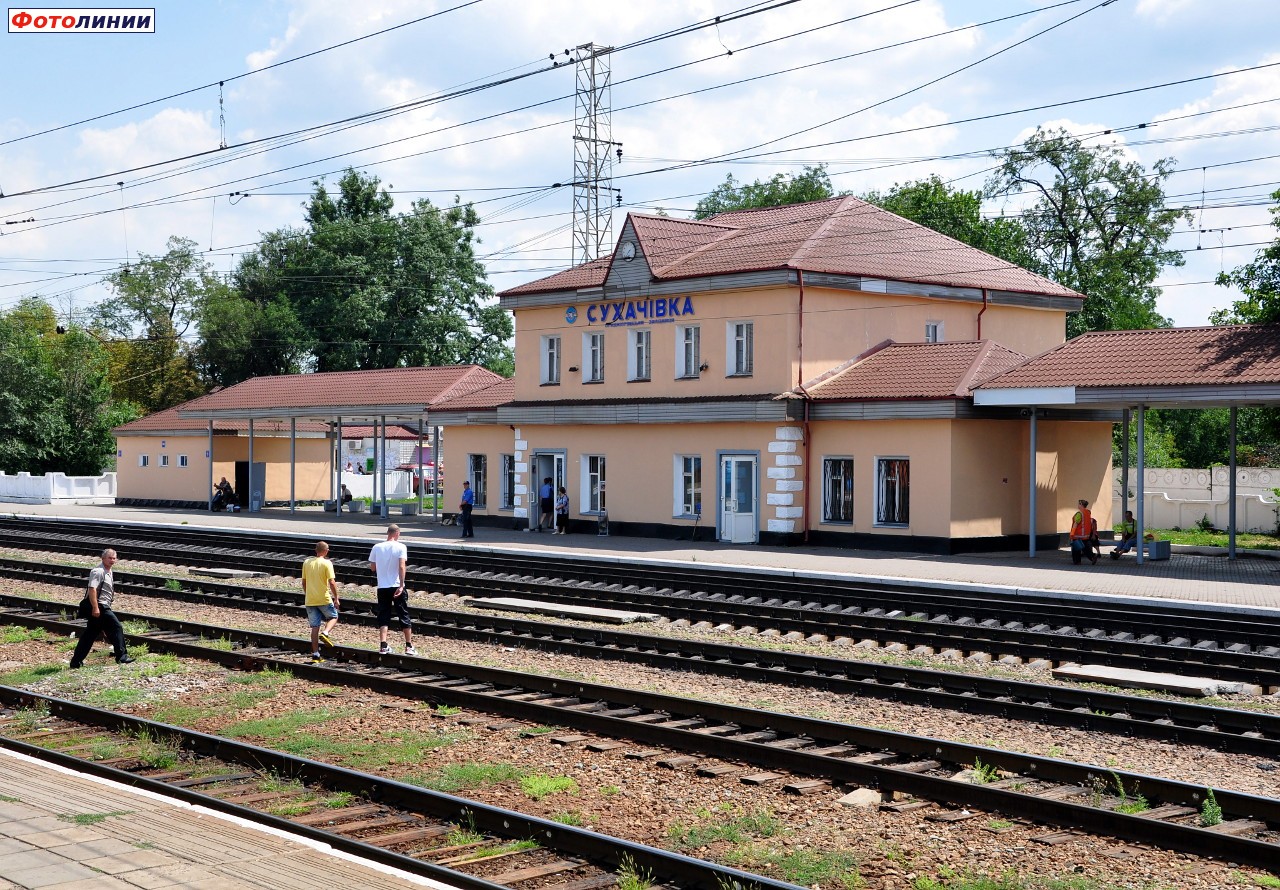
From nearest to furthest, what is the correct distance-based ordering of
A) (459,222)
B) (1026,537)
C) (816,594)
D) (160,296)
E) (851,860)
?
(851,860) < (816,594) < (1026,537) < (459,222) < (160,296)

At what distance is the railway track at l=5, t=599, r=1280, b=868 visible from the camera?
29.1 feet

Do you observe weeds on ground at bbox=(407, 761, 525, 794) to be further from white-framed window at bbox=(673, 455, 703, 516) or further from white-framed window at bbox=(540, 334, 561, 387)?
white-framed window at bbox=(540, 334, 561, 387)

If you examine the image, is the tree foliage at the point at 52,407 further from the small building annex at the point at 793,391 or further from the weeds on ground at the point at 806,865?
the weeds on ground at the point at 806,865

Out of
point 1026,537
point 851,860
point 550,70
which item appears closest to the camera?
point 851,860

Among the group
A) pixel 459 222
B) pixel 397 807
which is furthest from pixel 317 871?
pixel 459 222

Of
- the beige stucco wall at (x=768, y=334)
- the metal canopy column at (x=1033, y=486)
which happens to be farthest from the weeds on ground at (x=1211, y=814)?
the beige stucco wall at (x=768, y=334)

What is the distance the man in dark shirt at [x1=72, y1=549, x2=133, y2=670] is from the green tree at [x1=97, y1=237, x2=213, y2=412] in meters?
71.6

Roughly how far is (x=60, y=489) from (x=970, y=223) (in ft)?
144

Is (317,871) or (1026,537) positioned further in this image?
(1026,537)

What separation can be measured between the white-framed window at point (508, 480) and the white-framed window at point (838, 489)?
39.1 ft

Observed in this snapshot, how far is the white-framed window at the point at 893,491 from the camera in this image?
31688 mm

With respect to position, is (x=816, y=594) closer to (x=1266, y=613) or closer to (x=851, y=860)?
(x=1266, y=613)

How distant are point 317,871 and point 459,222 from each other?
73986 millimetres

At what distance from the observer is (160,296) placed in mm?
91250
